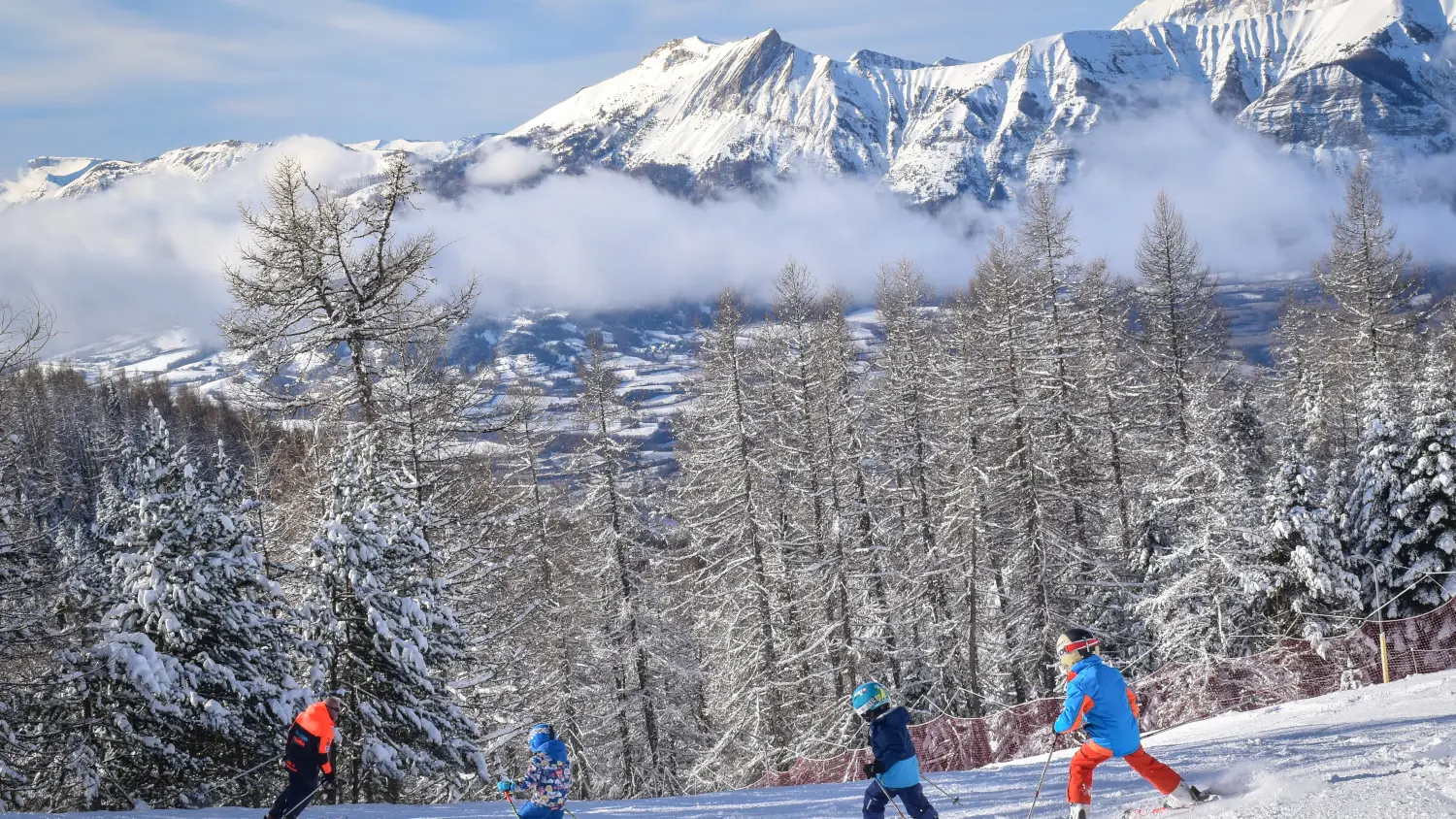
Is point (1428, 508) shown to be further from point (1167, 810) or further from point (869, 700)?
point (869, 700)

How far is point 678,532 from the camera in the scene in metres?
28.6

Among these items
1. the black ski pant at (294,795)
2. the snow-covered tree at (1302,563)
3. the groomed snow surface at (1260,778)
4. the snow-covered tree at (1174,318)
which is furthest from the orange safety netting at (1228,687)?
the snow-covered tree at (1174,318)

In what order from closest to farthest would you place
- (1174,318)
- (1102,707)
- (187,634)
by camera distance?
(1102,707)
(187,634)
(1174,318)

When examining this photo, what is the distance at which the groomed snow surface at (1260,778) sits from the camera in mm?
7336

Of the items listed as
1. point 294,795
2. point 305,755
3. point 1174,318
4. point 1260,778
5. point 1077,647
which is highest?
point 1174,318

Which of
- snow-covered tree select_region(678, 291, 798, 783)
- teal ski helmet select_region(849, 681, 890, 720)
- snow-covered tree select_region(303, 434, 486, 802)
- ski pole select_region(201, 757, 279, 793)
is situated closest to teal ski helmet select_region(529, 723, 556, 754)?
teal ski helmet select_region(849, 681, 890, 720)

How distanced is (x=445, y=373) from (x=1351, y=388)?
38085 millimetres

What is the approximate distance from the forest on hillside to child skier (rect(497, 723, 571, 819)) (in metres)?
6.76

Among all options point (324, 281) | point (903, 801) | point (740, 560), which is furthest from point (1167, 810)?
point (740, 560)

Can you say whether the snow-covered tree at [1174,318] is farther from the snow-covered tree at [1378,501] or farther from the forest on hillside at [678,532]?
the snow-covered tree at [1378,501]

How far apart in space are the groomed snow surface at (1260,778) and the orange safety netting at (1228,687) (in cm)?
306

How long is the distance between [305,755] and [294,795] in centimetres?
42

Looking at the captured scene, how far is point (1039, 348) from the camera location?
27688 mm

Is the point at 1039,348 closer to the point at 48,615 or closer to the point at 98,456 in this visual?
the point at 48,615
